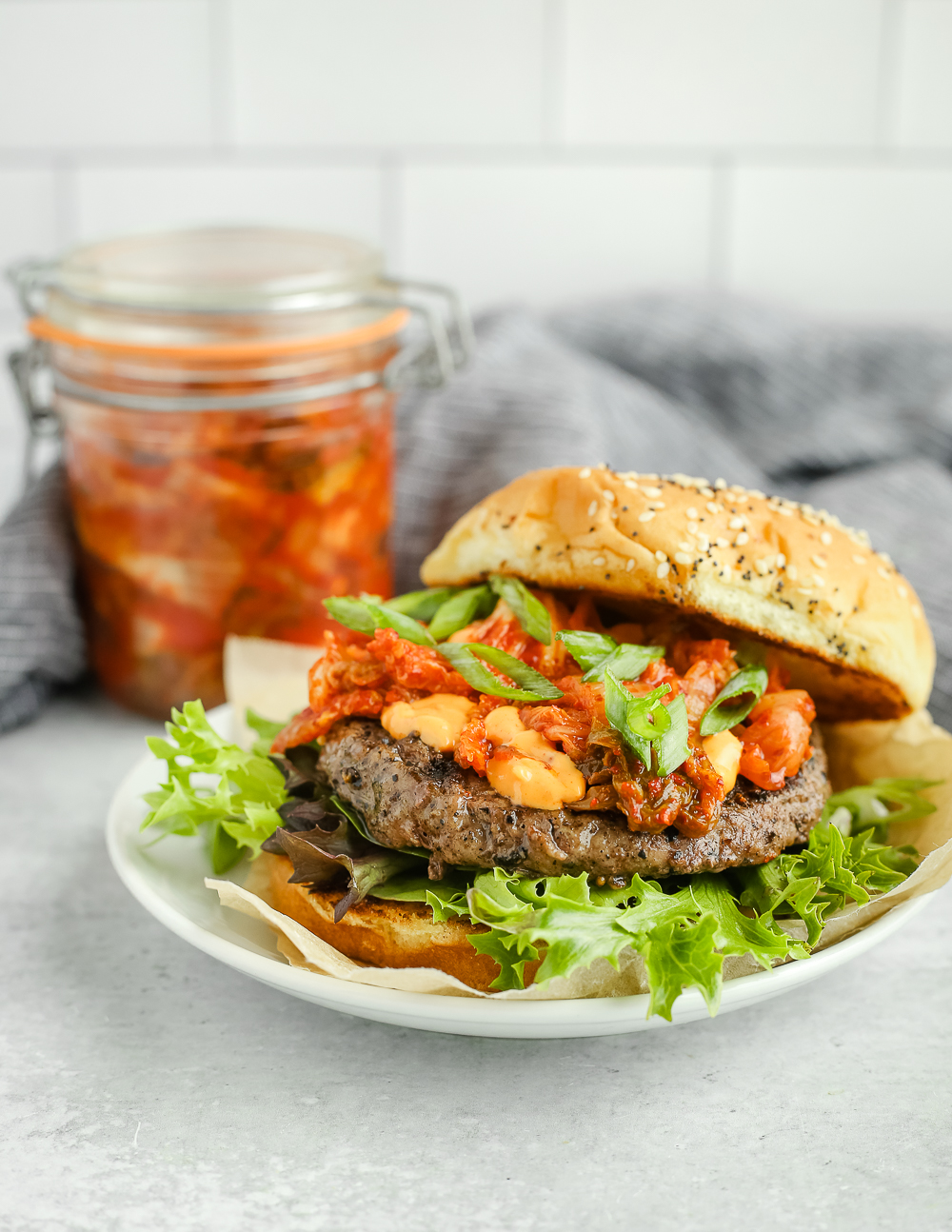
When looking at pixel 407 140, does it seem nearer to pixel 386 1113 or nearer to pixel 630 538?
pixel 630 538

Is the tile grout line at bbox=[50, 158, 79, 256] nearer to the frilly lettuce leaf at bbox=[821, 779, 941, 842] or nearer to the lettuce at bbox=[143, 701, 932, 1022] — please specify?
the lettuce at bbox=[143, 701, 932, 1022]

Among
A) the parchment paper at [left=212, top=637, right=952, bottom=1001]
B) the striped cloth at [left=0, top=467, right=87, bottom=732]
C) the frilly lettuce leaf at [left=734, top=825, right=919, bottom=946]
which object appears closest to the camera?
the parchment paper at [left=212, top=637, right=952, bottom=1001]

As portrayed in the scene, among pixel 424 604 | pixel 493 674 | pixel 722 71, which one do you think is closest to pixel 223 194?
pixel 722 71

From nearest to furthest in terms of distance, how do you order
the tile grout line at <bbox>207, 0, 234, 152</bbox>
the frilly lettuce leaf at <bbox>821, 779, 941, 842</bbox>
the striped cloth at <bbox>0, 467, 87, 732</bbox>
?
the frilly lettuce leaf at <bbox>821, 779, 941, 842</bbox> < the striped cloth at <bbox>0, 467, 87, 732</bbox> < the tile grout line at <bbox>207, 0, 234, 152</bbox>

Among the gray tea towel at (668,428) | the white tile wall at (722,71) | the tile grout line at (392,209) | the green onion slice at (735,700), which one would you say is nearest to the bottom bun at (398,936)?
the green onion slice at (735,700)

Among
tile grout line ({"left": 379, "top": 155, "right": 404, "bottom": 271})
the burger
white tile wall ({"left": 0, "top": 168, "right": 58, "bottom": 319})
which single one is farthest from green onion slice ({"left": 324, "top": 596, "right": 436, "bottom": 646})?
white tile wall ({"left": 0, "top": 168, "right": 58, "bottom": 319})

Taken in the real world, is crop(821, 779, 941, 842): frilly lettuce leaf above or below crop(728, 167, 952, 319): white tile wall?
below
